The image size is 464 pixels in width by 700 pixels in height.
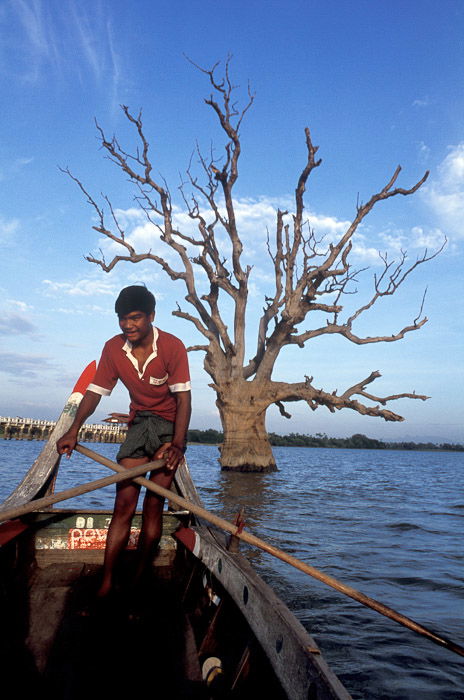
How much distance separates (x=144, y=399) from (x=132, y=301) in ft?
2.44

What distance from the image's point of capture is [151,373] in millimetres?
3373

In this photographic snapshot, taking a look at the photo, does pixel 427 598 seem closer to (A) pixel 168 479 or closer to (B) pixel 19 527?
(A) pixel 168 479

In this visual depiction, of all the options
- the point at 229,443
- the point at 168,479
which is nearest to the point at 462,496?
the point at 229,443

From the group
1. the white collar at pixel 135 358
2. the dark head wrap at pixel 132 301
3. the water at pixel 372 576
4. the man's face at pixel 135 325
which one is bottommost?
the water at pixel 372 576

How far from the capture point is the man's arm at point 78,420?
3.43 m

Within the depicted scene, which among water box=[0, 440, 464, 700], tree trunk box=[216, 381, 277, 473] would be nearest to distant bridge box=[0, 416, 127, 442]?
tree trunk box=[216, 381, 277, 473]

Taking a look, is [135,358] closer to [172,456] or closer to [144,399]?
[144,399]

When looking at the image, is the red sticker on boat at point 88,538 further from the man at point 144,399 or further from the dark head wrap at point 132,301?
the dark head wrap at point 132,301

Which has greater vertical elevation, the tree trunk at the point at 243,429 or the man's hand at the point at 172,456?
the tree trunk at the point at 243,429

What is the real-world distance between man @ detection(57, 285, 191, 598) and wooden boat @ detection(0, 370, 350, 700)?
0.41 m

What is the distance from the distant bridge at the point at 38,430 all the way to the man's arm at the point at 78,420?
4383cm

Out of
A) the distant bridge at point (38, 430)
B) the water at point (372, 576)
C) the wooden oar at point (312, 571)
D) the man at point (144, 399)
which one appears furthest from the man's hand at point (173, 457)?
the distant bridge at point (38, 430)

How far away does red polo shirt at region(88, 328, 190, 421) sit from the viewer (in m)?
3.36

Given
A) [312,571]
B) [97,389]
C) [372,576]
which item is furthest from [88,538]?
[372,576]
